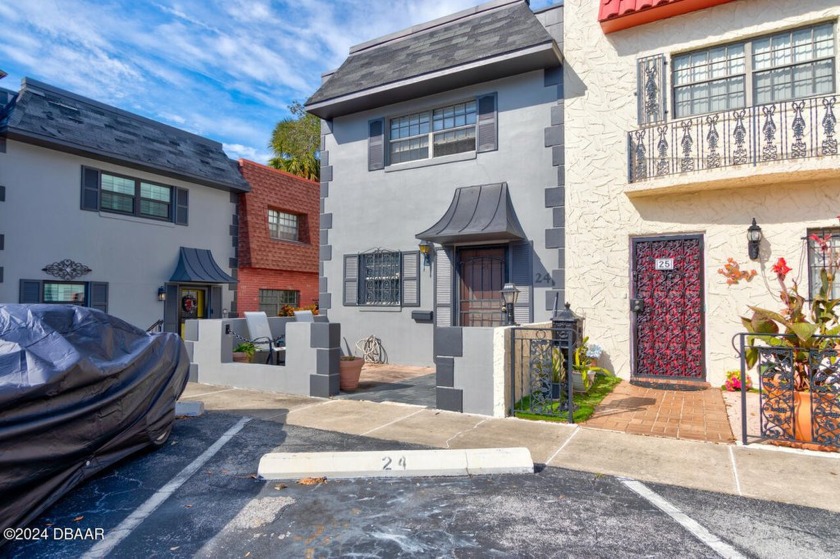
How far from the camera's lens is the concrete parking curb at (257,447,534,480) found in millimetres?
4203

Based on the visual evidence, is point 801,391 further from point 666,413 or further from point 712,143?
point 712,143

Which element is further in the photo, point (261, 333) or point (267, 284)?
point (267, 284)

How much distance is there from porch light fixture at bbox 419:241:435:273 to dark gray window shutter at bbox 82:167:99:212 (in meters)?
8.68

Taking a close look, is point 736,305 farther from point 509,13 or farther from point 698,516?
point 509,13

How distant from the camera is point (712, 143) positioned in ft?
25.3

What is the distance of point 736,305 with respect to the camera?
7750 mm

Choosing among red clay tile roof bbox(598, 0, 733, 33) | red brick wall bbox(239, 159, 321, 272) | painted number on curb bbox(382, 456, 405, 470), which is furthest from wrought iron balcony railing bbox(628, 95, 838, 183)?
red brick wall bbox(239, 159, 321, 272)

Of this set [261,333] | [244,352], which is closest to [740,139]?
[244,352]

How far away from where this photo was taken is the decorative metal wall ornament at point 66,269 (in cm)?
1134

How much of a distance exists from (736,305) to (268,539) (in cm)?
776

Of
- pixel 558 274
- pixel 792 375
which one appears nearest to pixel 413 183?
pixel 558 274

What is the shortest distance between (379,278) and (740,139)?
7.17m

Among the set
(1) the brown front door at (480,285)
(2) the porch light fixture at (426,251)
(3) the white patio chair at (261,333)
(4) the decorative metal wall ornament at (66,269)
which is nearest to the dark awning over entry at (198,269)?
(4) the decorative metal wall ornament at (66,269)

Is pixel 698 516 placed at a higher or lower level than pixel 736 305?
lower
